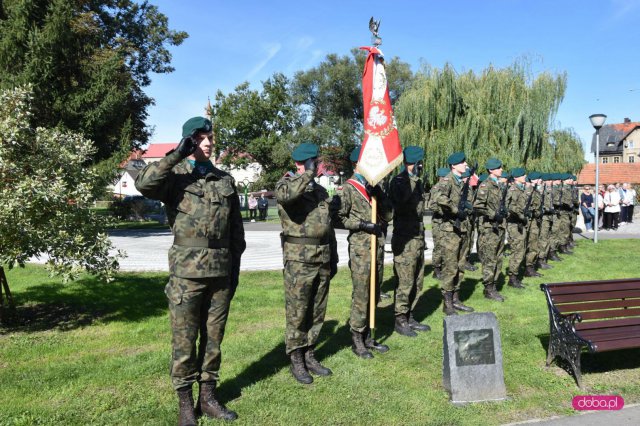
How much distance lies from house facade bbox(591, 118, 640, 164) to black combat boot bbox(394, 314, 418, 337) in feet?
266

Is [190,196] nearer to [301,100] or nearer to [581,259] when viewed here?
[581,259]

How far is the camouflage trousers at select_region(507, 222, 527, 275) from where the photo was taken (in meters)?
9.04

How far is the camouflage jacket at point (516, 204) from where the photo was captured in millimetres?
8836

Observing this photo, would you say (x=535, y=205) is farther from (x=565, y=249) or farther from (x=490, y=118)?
(x=490, y=118)

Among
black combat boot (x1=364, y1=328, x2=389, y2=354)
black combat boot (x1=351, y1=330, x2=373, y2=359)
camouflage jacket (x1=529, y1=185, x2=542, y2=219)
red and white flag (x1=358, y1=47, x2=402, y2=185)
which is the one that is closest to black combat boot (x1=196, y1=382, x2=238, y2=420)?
black combat boot (x1=351, y1=330, x2=373, y2=359)

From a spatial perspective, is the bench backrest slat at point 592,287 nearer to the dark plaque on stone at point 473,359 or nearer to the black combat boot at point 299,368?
the dark plaque on stone at point 473,359

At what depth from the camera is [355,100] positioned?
55.7 meters

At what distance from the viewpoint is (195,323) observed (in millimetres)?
3838

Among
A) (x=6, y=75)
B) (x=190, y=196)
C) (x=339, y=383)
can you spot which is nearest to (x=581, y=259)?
(x=339, y=383)

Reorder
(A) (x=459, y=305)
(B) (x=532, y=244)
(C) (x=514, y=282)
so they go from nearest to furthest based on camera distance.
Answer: (A) (x=459, y=305) → (C) (x=514, y=282) → (B) (x=532, y=244)

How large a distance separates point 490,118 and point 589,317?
16.9 metres

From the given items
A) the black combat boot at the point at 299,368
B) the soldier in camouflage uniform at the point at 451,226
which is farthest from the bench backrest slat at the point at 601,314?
the black combat boot at the point at 299,368

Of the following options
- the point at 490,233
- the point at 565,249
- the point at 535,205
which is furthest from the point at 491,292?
the point at 565,249

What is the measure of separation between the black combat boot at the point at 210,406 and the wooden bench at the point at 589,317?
10.9 feet
